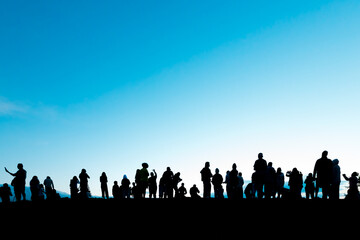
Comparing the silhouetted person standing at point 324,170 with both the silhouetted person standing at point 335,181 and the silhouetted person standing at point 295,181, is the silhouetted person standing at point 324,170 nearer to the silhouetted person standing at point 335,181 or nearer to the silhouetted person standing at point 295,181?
the silhouetted person standing at point 335,181

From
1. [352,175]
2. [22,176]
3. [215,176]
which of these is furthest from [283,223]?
[22,176]

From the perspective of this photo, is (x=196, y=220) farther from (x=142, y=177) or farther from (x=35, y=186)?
(x=35, y=186)

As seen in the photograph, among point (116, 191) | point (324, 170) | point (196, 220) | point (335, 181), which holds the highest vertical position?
point (324, 170)

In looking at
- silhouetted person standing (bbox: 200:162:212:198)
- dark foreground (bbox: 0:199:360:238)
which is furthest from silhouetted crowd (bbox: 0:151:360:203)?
dark foreground (bbox: 0:199:360:238)

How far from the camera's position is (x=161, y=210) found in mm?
11625

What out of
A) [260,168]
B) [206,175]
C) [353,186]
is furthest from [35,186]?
[353,186]

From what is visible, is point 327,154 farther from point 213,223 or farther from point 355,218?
point 213,223

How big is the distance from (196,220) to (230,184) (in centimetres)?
983

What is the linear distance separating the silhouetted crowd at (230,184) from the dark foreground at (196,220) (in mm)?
3336

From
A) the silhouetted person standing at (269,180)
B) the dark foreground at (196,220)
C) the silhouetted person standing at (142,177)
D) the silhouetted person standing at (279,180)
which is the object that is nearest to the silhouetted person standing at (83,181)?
the silhouetted person standing at (142,177)

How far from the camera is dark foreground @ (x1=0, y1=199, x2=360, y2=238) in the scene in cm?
799

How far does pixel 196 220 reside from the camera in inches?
374

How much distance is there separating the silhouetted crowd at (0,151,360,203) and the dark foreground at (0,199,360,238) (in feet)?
10.9

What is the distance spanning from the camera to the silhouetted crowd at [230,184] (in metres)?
14.7
